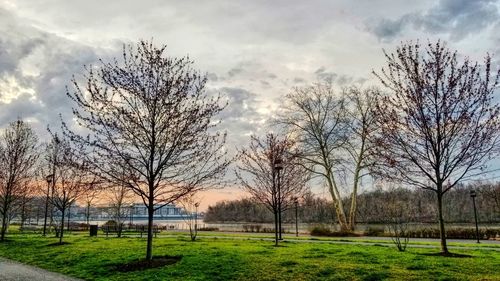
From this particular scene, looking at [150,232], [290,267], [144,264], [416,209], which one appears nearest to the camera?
[290,267]

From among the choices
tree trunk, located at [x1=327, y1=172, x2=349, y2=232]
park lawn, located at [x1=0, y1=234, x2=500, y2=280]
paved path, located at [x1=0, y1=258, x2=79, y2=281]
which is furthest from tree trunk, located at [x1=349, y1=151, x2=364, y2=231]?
Answer: paved path, located at [x1=0, y1=258, x2=79, y2=281]

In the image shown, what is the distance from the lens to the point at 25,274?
12391mm

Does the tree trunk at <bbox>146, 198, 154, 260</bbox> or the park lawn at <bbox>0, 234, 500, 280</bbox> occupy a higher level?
the tree trunk at <bbox>146, 198, 154, 260</bbox>

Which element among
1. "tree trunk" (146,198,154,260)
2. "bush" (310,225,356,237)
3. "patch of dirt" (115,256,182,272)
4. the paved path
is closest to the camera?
the paved path

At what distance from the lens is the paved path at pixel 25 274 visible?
11.4m

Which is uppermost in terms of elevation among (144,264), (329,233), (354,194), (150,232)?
(354,194)

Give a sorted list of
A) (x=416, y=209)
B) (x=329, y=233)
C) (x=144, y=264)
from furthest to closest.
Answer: (x=416, y=209)
(x=329, y=233)
(x=144, y=264)

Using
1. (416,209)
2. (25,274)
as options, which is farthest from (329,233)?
(416,209)

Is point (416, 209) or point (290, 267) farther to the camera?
point (416, 209)

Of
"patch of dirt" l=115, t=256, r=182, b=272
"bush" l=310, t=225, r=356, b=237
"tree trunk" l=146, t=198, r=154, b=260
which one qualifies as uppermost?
"tree trunk" l=146, t=198, r=154, b=260

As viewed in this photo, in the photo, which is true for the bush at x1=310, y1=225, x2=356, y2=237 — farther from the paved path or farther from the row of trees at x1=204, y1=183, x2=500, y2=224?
the paved path

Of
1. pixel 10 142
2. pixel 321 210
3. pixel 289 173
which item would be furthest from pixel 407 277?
pixel 321 210

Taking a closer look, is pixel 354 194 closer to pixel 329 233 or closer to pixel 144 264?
pixel 329 233

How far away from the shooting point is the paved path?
37.5ft
